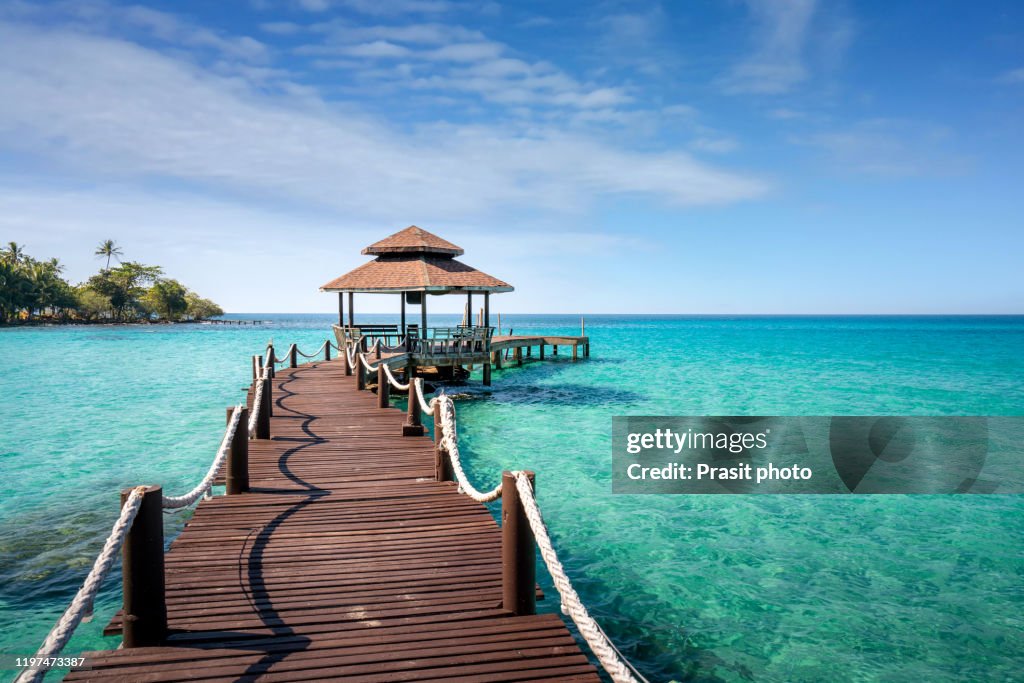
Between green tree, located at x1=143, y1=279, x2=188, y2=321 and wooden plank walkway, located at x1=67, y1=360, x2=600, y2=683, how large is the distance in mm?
105816

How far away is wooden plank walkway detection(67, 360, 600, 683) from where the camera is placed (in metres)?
3.16

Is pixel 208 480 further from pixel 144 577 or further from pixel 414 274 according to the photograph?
pixel 414 274

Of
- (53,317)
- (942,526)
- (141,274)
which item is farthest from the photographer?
(141,274)

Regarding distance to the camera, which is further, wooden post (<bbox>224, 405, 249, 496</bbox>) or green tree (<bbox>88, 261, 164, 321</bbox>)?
green tree (<bbox>88, 261, 164, 321</bbox>)

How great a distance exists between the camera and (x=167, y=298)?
97875mm

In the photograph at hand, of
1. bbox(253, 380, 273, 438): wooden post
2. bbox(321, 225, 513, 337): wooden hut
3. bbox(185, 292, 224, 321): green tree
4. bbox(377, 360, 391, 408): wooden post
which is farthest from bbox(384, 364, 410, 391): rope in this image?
bbox(185, 292, 224, 321): green tree

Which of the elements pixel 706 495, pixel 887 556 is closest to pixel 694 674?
pixel 887 556

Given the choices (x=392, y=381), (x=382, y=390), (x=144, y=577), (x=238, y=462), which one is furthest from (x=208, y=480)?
(x=382, y=390)

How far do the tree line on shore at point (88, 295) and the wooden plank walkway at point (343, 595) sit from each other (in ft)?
287

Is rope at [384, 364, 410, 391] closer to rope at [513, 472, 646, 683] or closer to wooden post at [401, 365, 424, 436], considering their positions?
wooden post at [401, 365, 424, 436]

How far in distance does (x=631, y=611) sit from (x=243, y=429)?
15.0ft

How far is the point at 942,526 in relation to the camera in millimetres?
9023

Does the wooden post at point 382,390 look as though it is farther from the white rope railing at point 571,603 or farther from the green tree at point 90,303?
the green tree at point 90,303

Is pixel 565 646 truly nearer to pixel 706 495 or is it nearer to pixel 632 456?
pixel 706 495
